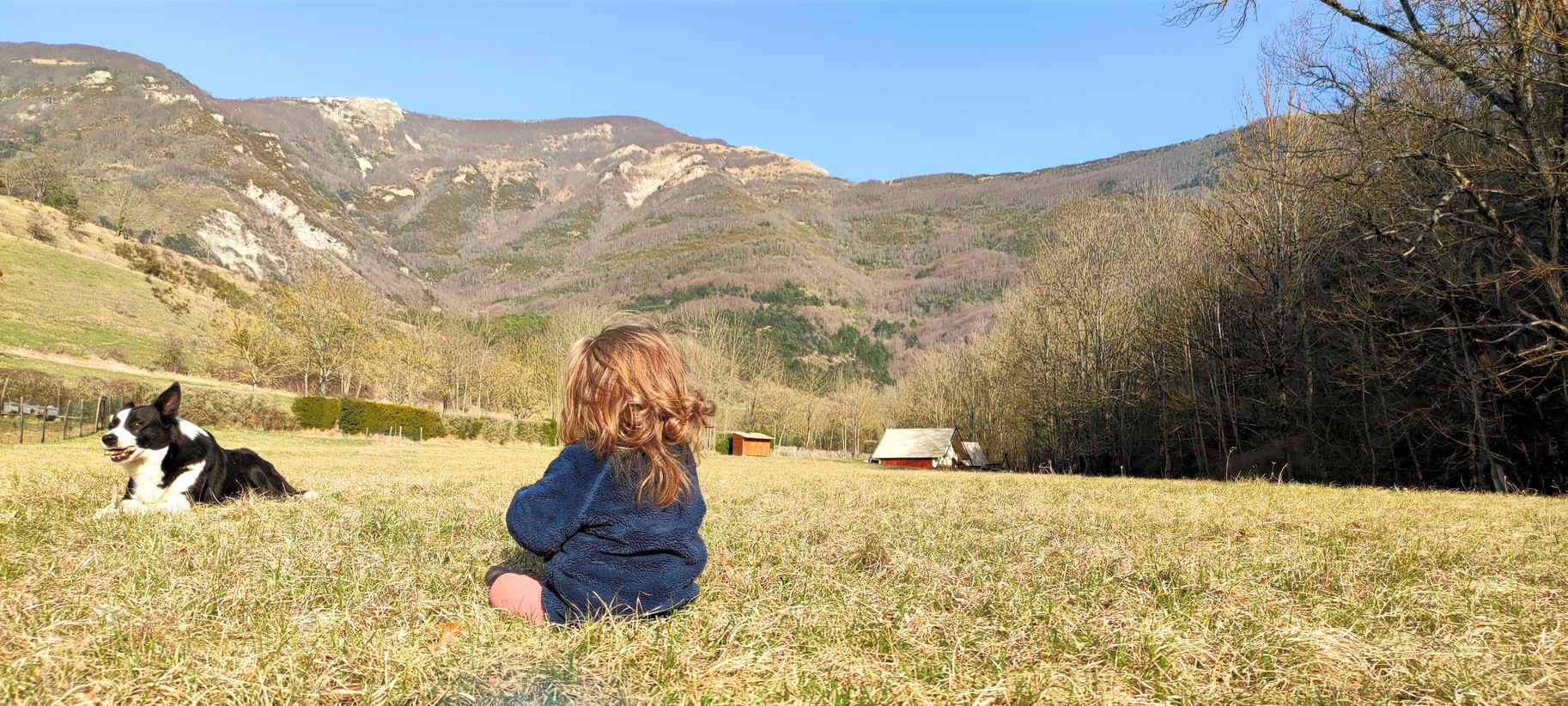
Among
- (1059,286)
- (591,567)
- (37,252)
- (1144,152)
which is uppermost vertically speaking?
(1144,152)

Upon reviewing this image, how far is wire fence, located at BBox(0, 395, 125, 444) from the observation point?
18156 millimetres

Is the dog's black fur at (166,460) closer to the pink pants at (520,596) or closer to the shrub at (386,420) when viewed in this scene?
the pink pants at (520,596)

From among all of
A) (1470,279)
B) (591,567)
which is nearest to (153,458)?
(591,567)

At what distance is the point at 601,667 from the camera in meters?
2.01

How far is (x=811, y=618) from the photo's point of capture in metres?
2.71

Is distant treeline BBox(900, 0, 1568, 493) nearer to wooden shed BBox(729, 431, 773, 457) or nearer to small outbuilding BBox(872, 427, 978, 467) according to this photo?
small outbuilding BBox(872, 427, 978, 467)

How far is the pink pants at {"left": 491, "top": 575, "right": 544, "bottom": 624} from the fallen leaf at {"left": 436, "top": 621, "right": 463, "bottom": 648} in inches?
10.5

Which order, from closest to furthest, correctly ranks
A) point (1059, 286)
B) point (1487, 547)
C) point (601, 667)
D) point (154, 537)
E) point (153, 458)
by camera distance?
point (601, 667) < point (154, 537) < point (1487, 547) < point (153, 458) < point (1059, 286)

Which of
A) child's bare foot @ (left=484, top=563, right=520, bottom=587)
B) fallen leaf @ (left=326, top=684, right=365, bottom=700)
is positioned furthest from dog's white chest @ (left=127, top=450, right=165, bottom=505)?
fallen leaf @ (left=326, top=684, right=365, bottom=700)

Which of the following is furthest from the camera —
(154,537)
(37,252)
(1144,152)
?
(1144,152)

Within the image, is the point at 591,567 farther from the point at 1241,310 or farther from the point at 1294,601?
the point at 1241,310

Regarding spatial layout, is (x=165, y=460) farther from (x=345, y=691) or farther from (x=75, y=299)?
(x=75, y=299)

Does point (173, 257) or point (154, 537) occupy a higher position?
point (173, 257)

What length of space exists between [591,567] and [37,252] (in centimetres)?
7359
